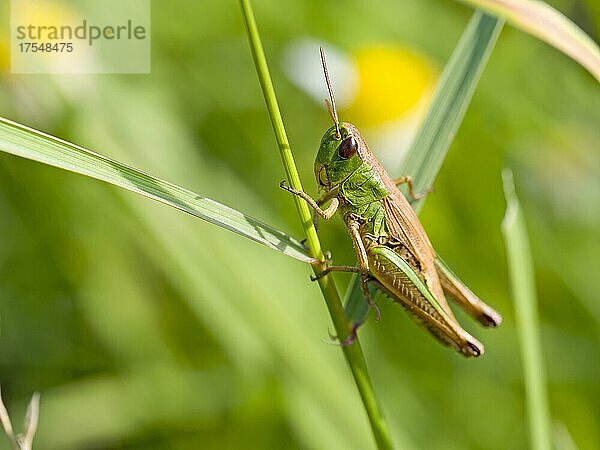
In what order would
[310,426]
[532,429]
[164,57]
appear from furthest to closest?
[164,57] < [310,426] < [532,429]

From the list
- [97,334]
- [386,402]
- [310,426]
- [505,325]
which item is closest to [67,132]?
[97,334]

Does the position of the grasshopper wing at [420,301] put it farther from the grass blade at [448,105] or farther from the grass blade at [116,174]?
the grass blade at [116,174]

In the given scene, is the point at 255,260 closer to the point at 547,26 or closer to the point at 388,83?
the point at 388,83

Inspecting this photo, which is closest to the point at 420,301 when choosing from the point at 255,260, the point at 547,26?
the point at 547,26

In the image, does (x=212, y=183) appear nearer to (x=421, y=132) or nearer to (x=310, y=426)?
(x=310, y=426)

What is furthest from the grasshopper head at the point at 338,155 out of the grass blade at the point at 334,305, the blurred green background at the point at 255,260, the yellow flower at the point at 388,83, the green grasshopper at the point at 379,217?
the yellow flower at the point at 388,83

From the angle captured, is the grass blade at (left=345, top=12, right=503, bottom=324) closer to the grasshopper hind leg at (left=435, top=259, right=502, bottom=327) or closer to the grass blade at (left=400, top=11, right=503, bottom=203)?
the grass blade at (left=400, top=11, right=503, bottom=203)
